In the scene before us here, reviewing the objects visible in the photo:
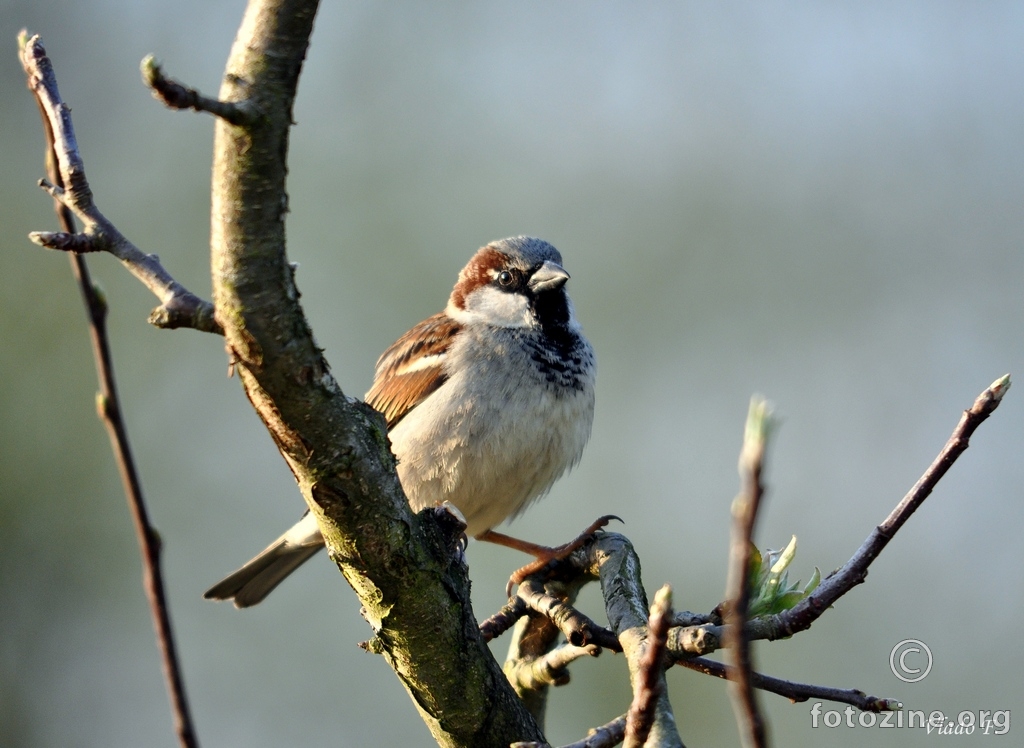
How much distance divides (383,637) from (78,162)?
0.96 metres

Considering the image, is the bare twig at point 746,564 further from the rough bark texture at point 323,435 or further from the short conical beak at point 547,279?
the short conical beak at point 547,279

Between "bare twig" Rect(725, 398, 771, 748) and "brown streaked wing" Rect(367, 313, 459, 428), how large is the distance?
97.2 inches

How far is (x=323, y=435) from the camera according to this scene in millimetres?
1538

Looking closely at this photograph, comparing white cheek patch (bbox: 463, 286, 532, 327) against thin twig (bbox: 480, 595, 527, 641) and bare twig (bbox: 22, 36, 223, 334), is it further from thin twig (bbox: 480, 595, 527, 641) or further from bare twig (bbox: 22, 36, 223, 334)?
bare twig (bbox: 22, 36, 223, 334)

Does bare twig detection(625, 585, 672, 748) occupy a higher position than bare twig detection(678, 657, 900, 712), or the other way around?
bare twig detection(678, 657, 900, 712)

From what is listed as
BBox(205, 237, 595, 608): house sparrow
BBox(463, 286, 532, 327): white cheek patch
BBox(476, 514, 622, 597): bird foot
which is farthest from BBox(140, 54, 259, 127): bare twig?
BBox(463, 286, 532, 327): white cheek patch

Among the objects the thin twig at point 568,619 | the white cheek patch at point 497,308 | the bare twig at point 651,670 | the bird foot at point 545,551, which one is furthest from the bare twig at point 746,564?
the white cheek patch at point 497,308

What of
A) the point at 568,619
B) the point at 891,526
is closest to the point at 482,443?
the point at 568,619

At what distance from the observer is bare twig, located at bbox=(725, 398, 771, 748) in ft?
2.41

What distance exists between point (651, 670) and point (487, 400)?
2.05 m

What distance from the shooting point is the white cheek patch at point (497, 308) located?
136 inches

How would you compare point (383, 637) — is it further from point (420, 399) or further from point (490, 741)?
point (420, 399)

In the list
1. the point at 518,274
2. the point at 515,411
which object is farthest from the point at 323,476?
the point at 518,274

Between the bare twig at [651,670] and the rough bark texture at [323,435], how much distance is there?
616 millimetres
